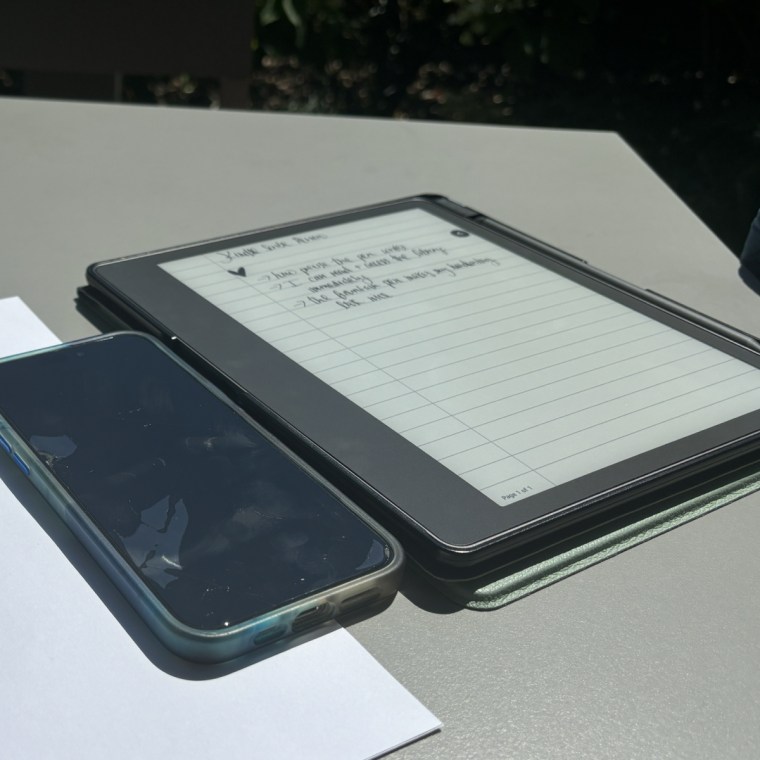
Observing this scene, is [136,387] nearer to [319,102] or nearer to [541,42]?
[541,42]

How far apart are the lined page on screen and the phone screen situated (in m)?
0.06

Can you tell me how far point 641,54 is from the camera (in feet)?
9.00

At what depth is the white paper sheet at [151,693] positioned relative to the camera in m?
0.33

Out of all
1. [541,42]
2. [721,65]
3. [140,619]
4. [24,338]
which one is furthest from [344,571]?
[721,65]

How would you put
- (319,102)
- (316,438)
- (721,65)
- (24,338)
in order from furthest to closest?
1. (319,102)
2. (721,65)
3. (24,338)
4. (316,438)

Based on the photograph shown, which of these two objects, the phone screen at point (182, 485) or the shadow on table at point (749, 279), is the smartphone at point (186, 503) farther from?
the shadow on table at point (749, 279)

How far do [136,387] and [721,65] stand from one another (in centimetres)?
250

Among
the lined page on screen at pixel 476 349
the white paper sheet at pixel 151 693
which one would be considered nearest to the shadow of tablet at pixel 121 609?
the white paper sheet at pixel 151 693

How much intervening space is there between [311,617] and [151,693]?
6 cm

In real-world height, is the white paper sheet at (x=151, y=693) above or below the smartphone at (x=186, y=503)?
below

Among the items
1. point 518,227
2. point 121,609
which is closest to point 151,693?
point 121,609

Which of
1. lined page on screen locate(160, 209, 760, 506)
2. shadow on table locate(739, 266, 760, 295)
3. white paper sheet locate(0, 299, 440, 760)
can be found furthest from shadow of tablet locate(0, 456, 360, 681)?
shadow on table locate(739, 266, 760, 295)

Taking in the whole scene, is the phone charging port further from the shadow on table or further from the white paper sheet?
the shadow on table

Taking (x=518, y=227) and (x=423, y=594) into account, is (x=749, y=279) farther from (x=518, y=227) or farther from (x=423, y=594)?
Answer: (x=423, y=594)
